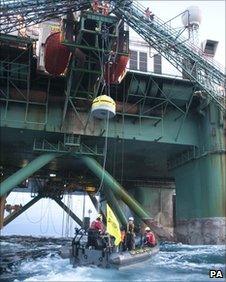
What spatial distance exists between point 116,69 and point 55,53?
435 centimetres

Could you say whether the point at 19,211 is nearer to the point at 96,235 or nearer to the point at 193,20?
the point at 193,20

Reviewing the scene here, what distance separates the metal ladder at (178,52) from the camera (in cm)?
2780

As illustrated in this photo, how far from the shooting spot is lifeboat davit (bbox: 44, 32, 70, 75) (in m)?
26.2

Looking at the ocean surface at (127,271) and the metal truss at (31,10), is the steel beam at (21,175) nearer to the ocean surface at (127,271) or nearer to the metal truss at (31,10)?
the ocean surface at (127,271)

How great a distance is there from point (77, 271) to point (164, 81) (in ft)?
60.9

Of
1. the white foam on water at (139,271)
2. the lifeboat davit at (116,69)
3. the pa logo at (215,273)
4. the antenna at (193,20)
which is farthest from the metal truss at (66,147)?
the antenna at (193,20)

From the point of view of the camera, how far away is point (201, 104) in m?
33.2

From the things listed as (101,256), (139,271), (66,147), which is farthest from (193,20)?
(139,271)

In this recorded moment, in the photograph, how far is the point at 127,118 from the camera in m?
32.4

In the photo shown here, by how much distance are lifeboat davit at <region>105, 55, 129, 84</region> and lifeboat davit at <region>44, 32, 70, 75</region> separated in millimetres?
3041

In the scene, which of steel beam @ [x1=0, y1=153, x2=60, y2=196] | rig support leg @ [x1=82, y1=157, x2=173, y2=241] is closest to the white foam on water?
rig support leg @ [x1=82, y1=157, x2=173, y2=241]

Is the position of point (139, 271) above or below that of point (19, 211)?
below

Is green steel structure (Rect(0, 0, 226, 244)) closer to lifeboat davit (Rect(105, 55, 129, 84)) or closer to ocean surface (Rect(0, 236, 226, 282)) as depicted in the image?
lifeboat davit (Rect(105, 55, 129, 84))

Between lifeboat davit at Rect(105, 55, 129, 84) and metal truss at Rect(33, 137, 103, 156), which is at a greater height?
lifeboat davit at Rect(105, 55, 129, 84)
